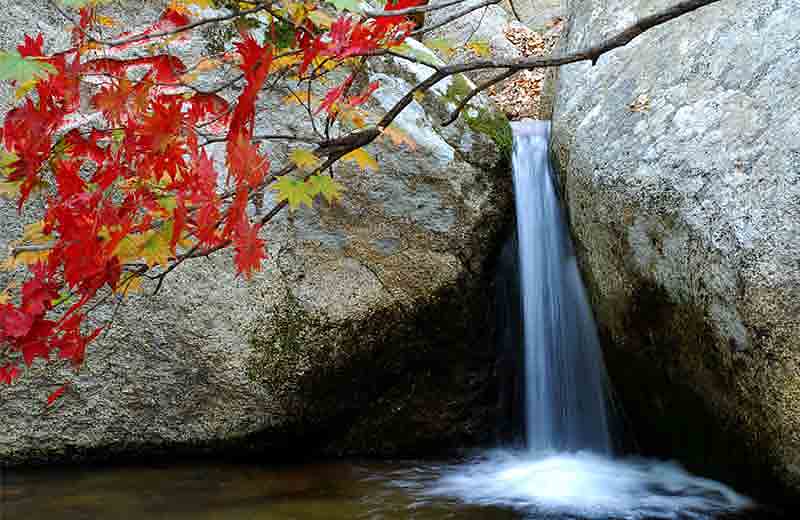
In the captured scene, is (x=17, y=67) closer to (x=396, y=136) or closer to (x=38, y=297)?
(x=38, y=297)

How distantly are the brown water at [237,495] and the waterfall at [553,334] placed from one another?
2.74 feet

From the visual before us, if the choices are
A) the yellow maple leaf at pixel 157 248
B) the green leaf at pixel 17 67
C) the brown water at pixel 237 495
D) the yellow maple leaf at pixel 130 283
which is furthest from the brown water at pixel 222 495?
the green leaf at pixel 17 67

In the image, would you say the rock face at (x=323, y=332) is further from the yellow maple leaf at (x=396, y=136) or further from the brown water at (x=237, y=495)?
the yellow maple leaf at (x=396, y=136)

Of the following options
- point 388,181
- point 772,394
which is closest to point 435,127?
point 388,181

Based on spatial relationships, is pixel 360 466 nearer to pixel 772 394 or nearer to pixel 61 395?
pixel 61 395

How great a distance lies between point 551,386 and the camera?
4.39 meters

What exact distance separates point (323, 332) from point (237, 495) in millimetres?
968

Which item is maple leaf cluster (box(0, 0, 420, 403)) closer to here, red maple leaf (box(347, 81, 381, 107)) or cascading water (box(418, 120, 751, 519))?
red maple leaf (box(347, 81, 381, 107))

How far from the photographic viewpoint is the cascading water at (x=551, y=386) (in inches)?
146

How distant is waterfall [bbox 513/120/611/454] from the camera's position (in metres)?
4.27

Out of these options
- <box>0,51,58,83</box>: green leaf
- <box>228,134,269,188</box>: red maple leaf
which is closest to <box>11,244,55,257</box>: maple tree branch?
<box>0,51,58,83</box>: green leaf

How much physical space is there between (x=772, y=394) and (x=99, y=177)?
253 centimetres

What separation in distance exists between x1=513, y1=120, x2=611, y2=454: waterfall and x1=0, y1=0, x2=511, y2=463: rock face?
235mm

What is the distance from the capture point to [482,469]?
4016 mm
